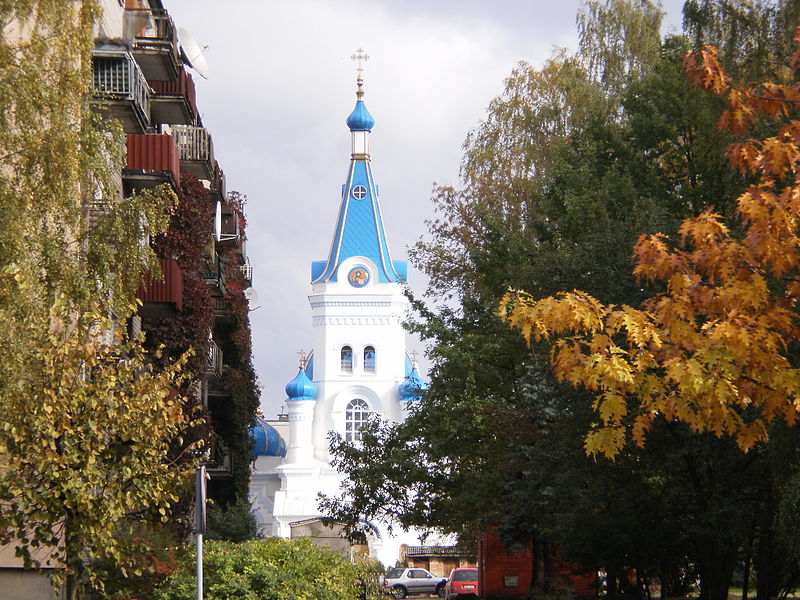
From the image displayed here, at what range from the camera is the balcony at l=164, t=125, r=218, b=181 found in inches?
1357

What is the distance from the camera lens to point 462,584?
48.8 m

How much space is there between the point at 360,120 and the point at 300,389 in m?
19.8

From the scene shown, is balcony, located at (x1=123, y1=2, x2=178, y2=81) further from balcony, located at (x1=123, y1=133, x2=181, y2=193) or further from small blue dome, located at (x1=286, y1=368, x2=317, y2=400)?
small blue dome, located at (x1=286, y1=368, x2=317, y2=400)

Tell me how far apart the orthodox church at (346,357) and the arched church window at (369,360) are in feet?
0.23

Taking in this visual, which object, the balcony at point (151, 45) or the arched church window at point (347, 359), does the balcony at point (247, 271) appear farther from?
the arched church window at point (347, 359)

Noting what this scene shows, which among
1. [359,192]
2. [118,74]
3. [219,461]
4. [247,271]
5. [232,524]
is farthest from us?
[359,192]

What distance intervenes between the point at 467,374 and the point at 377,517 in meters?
6.65

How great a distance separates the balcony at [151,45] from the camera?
28.9 metres

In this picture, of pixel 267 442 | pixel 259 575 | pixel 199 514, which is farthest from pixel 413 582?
pixel 199 514

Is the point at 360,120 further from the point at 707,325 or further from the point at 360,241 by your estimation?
the point at 707,325

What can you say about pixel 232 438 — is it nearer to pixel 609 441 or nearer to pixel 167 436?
pixel 167 436

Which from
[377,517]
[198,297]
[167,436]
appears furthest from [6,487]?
[377,517]

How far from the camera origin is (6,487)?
15242mm

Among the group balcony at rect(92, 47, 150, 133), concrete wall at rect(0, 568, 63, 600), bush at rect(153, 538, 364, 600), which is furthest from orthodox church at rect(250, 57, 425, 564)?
bush at rect(153, 538, 364, 600)
